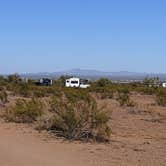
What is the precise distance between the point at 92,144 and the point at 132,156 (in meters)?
2.46

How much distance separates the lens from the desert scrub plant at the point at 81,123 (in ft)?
55.7

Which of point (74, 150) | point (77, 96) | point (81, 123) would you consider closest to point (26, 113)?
point (81, 123)

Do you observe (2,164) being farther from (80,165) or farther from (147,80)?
(147,80)

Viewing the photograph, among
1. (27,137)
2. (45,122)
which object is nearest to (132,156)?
(27,137)

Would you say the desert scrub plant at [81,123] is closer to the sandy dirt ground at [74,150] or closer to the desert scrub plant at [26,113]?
the sandy dirt ground at [74,150]

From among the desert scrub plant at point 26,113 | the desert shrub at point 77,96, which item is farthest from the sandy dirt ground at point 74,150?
the desert shrub at point 77,96

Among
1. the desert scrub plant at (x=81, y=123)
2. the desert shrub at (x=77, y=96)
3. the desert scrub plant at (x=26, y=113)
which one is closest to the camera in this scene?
the desert scrub plant at (x=81, y=123)

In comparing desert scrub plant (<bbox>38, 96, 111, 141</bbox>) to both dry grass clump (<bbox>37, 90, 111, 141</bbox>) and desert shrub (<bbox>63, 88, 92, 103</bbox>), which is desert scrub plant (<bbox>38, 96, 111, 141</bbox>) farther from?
desert shrub (<bbox>63, 88, 92, 103</bbox>)

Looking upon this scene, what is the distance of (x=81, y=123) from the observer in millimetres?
17359

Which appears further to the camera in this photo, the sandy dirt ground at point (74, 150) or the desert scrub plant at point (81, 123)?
the desert scrub plant at point (81, 123)

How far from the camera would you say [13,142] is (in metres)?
15.8

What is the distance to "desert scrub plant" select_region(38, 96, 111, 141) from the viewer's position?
55.7 feet

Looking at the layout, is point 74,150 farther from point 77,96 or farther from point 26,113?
point 77,96

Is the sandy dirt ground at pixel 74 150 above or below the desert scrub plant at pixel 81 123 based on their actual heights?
below
